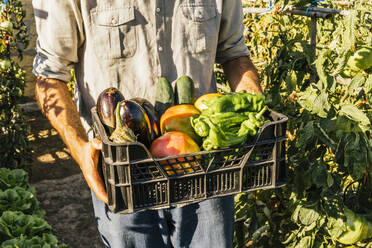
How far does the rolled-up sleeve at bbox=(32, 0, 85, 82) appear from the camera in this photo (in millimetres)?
1762

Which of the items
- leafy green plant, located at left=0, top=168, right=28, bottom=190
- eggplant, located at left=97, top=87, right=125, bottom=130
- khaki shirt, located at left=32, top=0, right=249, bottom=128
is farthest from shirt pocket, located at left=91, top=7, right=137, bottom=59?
leafy green plant, located at left=0, top=168, right=28, bottom=190

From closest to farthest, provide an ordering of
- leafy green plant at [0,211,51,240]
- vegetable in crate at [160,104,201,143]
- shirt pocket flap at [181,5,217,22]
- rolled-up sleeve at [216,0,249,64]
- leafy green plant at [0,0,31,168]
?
vegetable in crate at [160,104,201,143] → shirt pocket flap at [181,5,217,22] → rolled-up sleeve at [216,0,249,64] → leafy green plant at [0,211,51,240] → leafy green plant at [0,0,31,168]

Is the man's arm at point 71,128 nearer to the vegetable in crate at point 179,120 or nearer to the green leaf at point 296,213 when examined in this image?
the vegetable in crate at point 179,120

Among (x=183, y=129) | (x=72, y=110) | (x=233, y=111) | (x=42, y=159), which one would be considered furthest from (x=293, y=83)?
(x=42, y=159)

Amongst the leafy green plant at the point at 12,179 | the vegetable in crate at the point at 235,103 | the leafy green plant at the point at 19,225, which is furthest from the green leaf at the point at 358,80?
the leafy green plant at the point at 12,179

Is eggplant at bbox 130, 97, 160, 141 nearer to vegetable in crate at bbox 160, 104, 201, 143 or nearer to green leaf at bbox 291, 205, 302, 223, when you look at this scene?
vegetable in crate at bbox 160, 104, 201, 143

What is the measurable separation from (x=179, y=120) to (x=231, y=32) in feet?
2.68

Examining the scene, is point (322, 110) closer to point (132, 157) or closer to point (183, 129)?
point (183, 129)

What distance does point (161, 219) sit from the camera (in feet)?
6.55

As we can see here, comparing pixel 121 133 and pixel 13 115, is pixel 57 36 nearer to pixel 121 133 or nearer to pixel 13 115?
pixel 121 133

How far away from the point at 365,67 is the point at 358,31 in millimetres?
168

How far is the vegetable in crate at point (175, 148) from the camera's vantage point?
1336 millimetres

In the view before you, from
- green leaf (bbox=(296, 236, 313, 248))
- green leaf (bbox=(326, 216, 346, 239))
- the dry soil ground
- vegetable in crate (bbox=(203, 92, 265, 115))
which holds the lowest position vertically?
the dry soil ground

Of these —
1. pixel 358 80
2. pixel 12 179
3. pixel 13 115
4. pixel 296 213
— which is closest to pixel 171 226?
pixel 296 213
